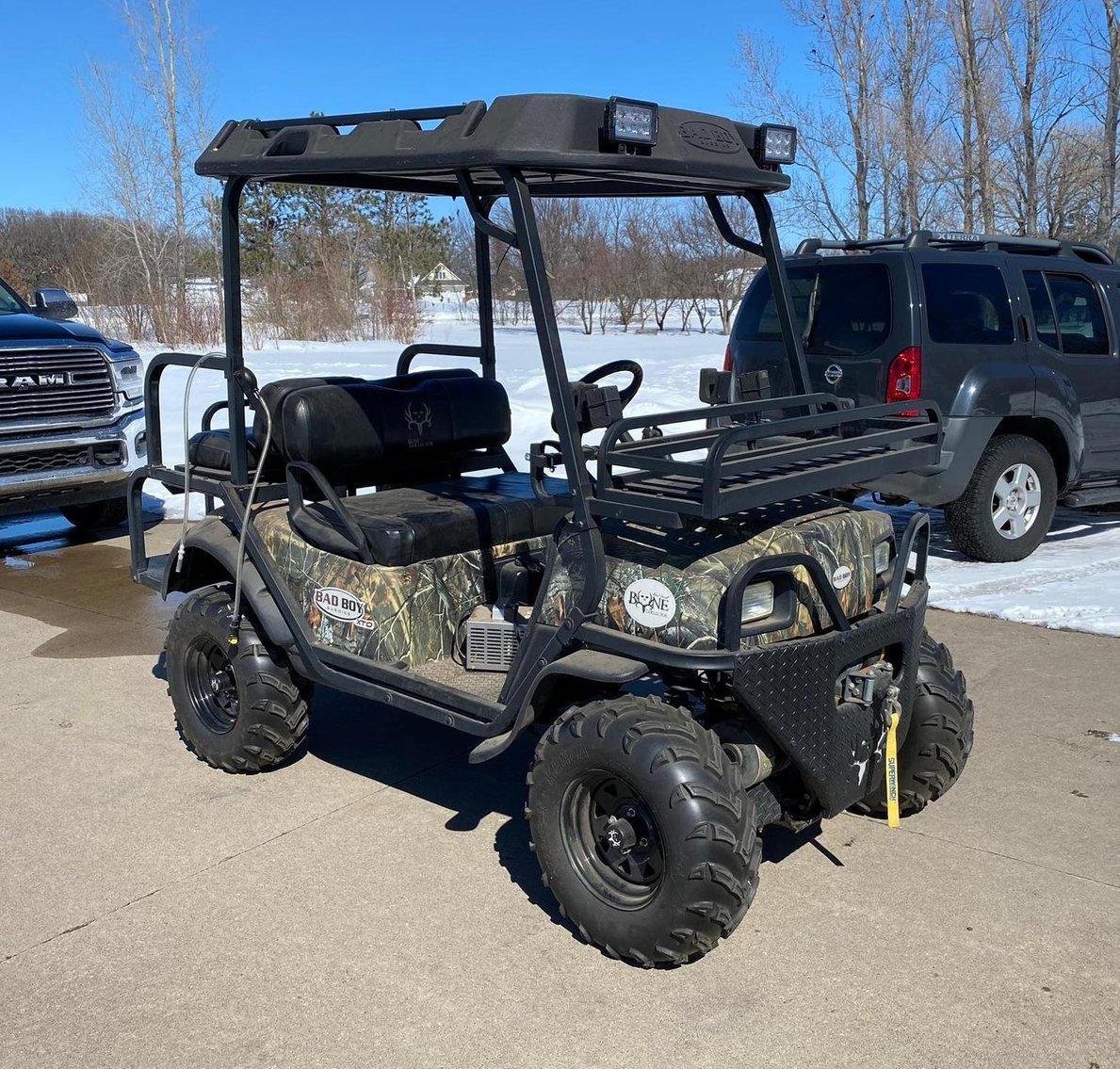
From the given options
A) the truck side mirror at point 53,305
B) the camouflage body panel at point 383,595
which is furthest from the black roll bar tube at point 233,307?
the truck side mirror at point 53,305

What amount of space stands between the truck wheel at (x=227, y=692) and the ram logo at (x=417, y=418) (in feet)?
3.18

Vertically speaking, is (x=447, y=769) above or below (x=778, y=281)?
below

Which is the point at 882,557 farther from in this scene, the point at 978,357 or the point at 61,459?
the point at 61,459

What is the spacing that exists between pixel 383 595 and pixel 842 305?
436 centimetres

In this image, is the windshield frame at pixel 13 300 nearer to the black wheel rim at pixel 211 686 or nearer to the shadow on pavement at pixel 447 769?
the shadow on pavement at pixel 447 769

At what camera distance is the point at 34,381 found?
27.7 ft

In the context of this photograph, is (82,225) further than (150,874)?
Yes

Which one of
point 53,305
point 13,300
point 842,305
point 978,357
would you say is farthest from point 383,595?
point 13,300

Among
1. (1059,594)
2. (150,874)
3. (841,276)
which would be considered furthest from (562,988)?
(841,276)

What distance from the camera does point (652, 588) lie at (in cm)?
333

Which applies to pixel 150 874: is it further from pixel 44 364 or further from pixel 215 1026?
pixel 44 364

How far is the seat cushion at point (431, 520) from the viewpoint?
4.20 m

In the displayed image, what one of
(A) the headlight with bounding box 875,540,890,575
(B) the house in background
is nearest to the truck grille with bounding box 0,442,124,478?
(A) the headlight with bounding box 875,540,890,575

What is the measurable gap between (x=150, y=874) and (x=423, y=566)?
1.33 meters
